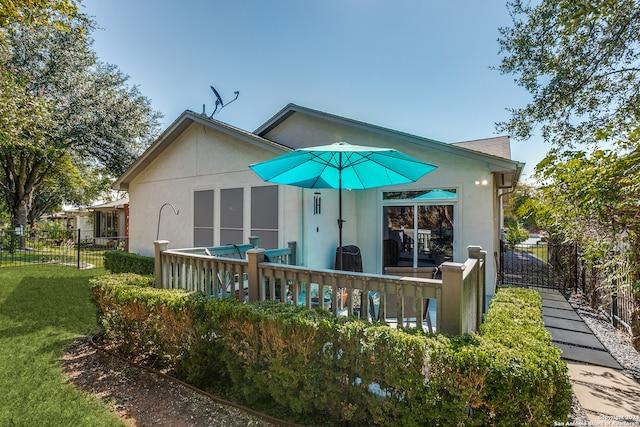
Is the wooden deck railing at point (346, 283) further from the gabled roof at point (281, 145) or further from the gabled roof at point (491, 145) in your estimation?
the gabled roof at point (491, 145)

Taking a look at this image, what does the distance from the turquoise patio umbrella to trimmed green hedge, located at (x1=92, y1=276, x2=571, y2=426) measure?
5.28ft

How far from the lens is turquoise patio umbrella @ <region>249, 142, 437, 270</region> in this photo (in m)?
4.59

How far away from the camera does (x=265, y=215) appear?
7.80 m

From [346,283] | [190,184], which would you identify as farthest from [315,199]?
[190,184]

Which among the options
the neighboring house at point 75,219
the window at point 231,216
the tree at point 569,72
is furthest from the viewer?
the neighboring house at point 75,219

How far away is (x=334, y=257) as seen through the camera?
811cm

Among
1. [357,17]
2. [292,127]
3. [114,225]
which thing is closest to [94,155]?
[114,225]

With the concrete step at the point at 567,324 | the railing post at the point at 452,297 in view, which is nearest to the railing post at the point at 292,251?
the railing post at the point at 452,297

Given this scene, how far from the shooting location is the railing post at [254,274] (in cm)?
389

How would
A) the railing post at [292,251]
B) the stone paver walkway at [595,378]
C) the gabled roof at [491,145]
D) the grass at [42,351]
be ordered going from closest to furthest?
the stone paver walkway at [595,378], the grass at [42,351], the railing post at [292,251], the gabled roof at [491,145]

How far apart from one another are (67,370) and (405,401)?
14.7 feet

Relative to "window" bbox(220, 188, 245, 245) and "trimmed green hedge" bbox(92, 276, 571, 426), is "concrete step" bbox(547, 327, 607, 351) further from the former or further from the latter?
"window" bbox(220, 188, 245, 245)

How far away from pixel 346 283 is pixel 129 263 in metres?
9.43

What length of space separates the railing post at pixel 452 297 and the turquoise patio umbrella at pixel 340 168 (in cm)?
178
